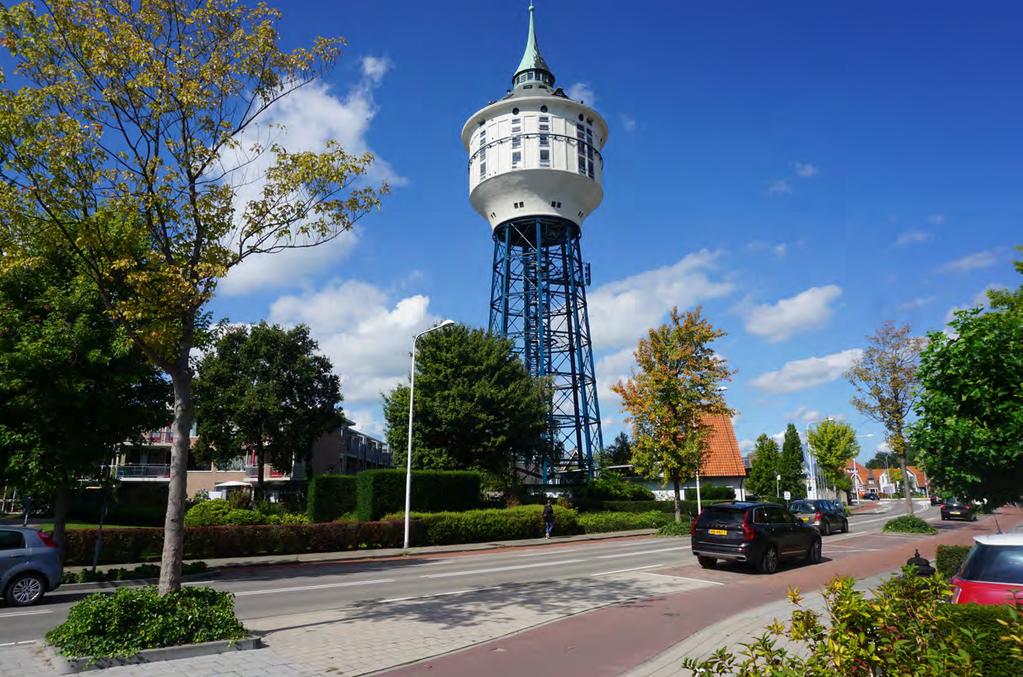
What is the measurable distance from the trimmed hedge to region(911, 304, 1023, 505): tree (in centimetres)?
1952

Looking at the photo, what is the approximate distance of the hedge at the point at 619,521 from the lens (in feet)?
106

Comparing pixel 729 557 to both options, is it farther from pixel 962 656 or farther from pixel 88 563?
pixel 88 563

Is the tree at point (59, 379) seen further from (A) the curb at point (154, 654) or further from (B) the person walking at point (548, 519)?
(B) the person walking at point (548, 519)

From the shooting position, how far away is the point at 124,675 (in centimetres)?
703

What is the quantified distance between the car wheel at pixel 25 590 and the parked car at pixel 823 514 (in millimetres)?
26856

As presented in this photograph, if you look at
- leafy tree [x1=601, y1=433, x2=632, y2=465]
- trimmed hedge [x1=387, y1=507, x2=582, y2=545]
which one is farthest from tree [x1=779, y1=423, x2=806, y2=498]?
trimmed hedge [x1=387, y1=507, x2=582, y2=545]

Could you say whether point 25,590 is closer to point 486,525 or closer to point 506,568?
point 506,568

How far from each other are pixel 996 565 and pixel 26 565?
51.0 feet

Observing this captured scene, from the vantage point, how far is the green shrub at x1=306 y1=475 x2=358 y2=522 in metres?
29.7

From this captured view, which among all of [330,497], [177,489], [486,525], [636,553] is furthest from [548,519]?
[177,489]

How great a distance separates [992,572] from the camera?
283 inches

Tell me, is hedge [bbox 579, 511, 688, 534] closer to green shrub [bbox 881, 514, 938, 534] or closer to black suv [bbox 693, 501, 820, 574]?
green shrub [bbox 881, 514, 938, 534]

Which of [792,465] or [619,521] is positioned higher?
[792,465]

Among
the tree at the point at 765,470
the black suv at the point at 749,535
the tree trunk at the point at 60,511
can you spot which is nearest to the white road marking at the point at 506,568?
the black suv at the point at 749,535
